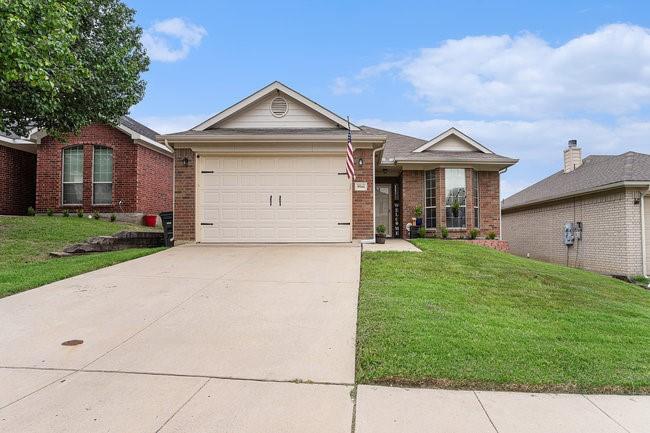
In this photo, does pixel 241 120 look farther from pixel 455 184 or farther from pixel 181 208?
pixel 455 184

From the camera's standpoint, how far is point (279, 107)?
39.6 feet

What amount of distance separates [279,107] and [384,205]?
19.7 ft

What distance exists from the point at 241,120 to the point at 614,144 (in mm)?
21978

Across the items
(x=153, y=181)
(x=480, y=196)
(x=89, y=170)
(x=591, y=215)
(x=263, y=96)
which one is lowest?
(x=591, y=215)

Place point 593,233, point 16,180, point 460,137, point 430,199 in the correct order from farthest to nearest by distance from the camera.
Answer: point 16,180
point 460,137
point 430,199
point 593,233

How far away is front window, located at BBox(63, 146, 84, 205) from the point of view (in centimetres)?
1631

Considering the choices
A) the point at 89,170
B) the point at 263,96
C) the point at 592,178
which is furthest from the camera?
the point at 89,170

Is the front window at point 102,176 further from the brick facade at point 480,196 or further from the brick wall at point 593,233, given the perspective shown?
the brick wall at point 593,233

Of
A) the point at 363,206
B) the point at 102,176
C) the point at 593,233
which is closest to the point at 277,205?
the point at 363,206

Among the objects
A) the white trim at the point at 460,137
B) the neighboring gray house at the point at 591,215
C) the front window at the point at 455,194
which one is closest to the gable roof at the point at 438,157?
the white trim at the point at 460,137

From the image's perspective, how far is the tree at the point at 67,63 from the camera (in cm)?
820

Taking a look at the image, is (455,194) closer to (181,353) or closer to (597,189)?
(597,189)

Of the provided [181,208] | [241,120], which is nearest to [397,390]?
[181,208]

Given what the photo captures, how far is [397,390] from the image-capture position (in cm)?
343
